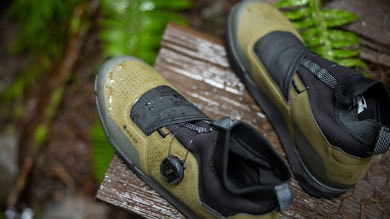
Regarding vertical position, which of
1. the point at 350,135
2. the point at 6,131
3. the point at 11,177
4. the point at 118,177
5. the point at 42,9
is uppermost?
the point at 350,135

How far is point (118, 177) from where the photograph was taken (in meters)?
1.80

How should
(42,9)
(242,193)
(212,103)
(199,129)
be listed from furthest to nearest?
(42,9) < (212,103) < (199,129) < (242,193)

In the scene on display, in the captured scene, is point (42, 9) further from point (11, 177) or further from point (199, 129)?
A: point (199, 129)

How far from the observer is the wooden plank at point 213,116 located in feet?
5.78

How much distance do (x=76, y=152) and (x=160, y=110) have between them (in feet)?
4.38

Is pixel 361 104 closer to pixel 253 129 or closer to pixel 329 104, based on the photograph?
pixel 329 104

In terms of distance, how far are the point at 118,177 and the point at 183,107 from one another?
0.41m

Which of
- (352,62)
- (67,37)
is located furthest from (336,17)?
(67,37)

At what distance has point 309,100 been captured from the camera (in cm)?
158

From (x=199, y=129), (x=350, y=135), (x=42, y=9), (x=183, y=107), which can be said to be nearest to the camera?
(x=350, y=135)

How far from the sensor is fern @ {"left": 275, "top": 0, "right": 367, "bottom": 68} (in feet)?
6.51

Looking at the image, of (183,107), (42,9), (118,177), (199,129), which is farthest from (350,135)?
(42,9)

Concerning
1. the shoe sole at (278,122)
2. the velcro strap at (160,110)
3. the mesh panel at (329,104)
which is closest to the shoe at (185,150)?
the velcro strap at (160,110)

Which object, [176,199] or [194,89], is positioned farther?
[194,89]
